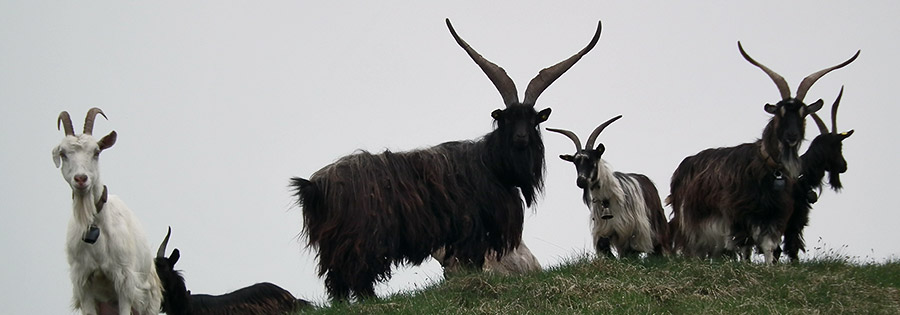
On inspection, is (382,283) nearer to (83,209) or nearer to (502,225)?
(502,225)

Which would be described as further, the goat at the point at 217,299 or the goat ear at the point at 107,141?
the goat at the point at 217,299

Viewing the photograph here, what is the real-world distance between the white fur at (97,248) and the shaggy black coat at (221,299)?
9.41 feet

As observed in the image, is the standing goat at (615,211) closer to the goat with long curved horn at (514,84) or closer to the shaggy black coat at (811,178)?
the goat with long curved horn at (514,84)

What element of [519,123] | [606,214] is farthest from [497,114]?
[606,214]

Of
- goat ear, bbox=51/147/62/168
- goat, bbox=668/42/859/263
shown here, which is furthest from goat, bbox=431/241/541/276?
goat ear, bbox=51/147/62/168

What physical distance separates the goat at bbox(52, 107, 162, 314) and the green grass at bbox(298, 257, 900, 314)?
1900mm

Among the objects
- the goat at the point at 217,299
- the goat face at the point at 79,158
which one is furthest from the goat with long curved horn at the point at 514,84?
the goat face at the point at 79,158

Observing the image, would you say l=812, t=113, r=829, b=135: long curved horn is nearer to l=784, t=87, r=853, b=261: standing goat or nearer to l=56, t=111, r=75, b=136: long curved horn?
l=784, t=87, r=853, b=261: standing goat

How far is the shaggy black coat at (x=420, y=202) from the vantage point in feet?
40.3

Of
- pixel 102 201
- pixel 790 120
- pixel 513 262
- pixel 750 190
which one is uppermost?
pixel 790 120

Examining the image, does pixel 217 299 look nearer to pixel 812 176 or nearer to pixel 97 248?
pixel 97 248

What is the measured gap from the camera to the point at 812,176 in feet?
47.1

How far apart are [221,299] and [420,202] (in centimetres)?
367

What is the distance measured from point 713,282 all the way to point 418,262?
306cm
